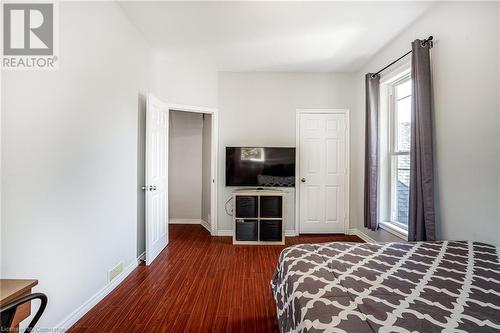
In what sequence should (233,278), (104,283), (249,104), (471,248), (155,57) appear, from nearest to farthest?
1. (471,248)
2. (104,283)
3. (233,278)
4. (155,57)
5. (249,104)

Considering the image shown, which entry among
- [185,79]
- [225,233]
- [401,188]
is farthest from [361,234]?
[185,79]

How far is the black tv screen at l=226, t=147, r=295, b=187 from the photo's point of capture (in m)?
3.58

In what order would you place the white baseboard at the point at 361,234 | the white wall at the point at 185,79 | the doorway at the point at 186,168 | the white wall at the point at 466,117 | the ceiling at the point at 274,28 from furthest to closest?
the doorway at the point at 186,168
the white baseboard at the point at 361,234
the white wall at the point at 185,79
the ceiling at the point at 274,28
the white wall at the point at 466,117

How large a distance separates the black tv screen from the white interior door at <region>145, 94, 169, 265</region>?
0.99m

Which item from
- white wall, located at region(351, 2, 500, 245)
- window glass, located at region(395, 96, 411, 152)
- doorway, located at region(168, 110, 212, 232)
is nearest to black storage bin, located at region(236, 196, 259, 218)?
doorway, located at region(168, 110, 212, 232)

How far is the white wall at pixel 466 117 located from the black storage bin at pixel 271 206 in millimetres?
1877

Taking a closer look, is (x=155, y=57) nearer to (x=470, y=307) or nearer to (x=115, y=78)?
(x=115, y=78)

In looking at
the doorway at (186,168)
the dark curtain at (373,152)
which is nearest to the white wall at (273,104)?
the dark curtain at (373,152)

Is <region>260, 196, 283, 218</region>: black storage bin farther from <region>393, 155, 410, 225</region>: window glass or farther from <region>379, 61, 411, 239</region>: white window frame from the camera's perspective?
<region>393, 155, 410, 225</region>: window glass

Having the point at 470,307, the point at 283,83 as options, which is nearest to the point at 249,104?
the point at 283,83

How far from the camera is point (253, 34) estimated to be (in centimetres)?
261

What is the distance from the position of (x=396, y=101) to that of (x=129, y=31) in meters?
3.25

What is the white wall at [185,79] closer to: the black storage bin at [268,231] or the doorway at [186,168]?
the doorway at [186,168]

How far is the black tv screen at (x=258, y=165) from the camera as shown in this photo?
11.8 feet
